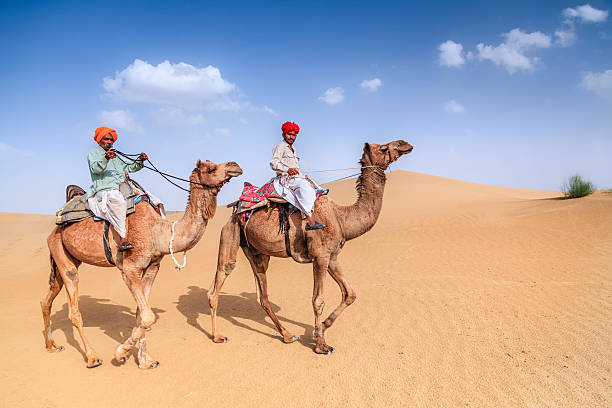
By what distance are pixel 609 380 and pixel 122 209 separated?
255 inches

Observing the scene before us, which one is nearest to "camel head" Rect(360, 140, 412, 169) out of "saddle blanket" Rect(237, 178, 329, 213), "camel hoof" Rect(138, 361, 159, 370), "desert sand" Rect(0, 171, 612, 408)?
"saddle blanket" Rect(237, 178, 329, 213)

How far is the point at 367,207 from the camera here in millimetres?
5637

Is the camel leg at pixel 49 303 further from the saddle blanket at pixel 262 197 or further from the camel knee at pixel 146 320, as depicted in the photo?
the saddle blanket at pixel 262 197

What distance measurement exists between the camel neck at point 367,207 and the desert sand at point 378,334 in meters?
1.81

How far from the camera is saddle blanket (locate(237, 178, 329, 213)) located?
5.72 m

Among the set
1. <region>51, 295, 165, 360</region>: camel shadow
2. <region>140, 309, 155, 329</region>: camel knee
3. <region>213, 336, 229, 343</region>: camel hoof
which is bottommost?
<region>51, 295, 165, 360</region>: camel shadow

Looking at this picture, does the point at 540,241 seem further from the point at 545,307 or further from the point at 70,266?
the point at 70,266

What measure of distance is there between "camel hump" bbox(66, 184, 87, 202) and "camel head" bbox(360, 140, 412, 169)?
15.9 feet

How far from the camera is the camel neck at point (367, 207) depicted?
5.60 metres

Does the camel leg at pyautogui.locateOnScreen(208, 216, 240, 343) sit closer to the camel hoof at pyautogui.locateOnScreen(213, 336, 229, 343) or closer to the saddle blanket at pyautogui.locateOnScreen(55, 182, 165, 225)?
the camel hoof at pyautogui.locateOnScreen(213, 336, 229, 343)

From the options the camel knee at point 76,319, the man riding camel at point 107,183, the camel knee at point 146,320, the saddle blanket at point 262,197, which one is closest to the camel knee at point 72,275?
the camel knee at point 76,319

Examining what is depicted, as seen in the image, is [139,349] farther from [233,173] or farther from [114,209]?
[233,173]

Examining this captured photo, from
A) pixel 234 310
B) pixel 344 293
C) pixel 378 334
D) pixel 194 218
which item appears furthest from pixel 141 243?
pixel 378 334

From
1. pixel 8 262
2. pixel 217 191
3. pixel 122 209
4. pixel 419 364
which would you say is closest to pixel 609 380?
pixel 419 364
